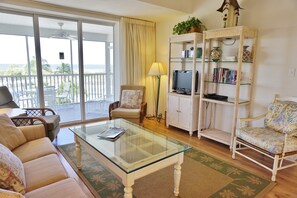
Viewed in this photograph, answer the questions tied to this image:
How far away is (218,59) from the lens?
11.4ft

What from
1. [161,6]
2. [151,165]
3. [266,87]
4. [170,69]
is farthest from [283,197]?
[161,6]

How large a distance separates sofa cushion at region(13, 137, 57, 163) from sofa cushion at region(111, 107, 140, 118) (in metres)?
1.68

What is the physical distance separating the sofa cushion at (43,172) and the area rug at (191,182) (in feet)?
1.83

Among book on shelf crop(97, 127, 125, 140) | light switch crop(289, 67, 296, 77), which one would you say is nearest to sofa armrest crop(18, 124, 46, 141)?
book on shelf crop(97, 127, 125, 140)

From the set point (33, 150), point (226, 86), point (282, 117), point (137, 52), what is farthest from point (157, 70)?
point (33, 150)

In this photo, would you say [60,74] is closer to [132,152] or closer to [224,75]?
[132,152]

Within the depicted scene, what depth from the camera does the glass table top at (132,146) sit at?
5.81ft

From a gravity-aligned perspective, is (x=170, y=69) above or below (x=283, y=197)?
above

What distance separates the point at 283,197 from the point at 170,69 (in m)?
2.88

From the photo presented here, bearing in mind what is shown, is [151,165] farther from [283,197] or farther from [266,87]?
[266,87]

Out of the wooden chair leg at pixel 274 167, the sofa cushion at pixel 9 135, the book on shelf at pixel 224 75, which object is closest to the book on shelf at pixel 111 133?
the sofa cushion at pixel 9 135

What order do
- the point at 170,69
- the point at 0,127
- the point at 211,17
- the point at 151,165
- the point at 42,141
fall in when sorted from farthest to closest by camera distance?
the point at 170,69
the point at 211,17
the point at 42,141
the point at 0,127
the point at 151,165

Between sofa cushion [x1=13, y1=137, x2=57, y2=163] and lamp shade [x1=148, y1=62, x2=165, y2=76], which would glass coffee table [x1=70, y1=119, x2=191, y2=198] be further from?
lamp shade [x1=148, y1=62, x2=165, y2=76]

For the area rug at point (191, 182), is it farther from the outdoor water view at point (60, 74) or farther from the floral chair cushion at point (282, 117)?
the outdoor water view at point (60, 74)
